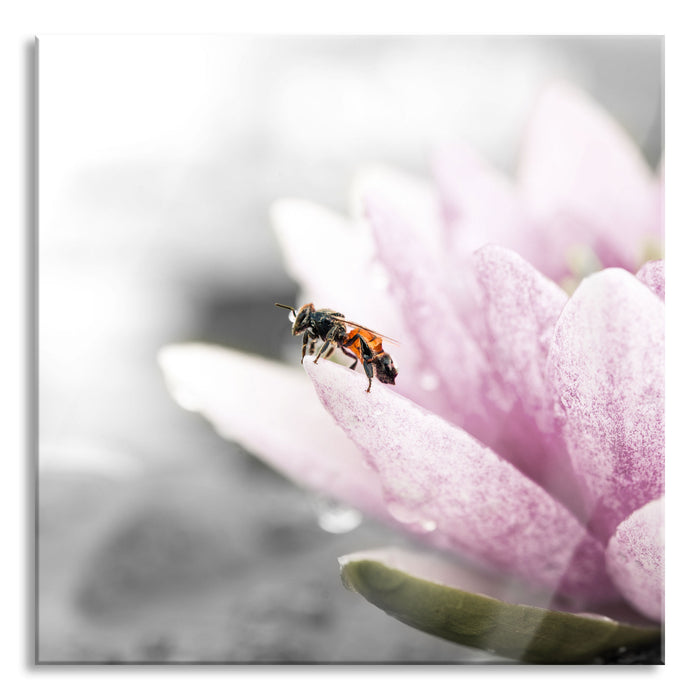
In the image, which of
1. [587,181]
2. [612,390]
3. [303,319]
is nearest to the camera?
[612,390]

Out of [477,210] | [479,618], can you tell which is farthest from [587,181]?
[479,618]

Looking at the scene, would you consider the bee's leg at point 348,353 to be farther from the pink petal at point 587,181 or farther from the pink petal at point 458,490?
the pink petal at point 587,181

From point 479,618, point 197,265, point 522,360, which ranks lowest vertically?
point 479,618

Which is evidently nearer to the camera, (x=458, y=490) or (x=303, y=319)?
(x=458, y=490)

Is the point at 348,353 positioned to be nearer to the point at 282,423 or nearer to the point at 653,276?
the point at 282,423

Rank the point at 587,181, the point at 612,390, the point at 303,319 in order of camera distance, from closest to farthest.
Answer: the point at 612,390 < the point at 303,319 < the point at 587,181

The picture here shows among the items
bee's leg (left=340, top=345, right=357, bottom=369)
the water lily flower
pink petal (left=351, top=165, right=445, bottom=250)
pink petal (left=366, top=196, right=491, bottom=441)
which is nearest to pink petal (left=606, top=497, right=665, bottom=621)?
the water lily flower
